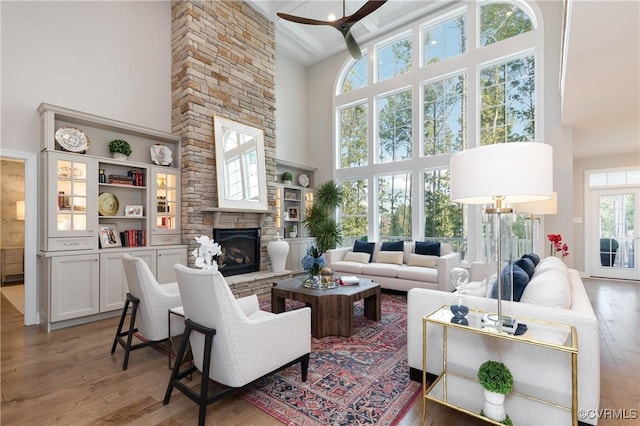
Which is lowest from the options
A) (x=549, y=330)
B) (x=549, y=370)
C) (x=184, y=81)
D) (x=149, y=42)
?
(x=549, y=370)

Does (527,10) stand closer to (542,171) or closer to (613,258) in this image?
(613,258)

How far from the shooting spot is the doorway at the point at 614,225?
623 cm

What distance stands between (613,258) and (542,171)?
23.3 feet

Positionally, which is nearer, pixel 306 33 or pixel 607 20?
pixel 607 20

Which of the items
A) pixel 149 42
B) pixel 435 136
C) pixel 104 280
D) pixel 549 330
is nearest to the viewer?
pixel 549 330

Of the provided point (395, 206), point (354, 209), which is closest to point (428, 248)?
point (395, 206)

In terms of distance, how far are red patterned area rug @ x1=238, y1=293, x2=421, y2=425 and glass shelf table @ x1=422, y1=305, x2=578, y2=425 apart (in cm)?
28

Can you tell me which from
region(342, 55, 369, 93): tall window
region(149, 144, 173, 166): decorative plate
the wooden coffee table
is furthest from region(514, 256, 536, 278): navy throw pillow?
region(342, 55, 369, 93): tall window

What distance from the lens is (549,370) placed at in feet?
5.75

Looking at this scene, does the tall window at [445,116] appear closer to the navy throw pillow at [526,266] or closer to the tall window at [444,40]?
the tall window at [444,40]

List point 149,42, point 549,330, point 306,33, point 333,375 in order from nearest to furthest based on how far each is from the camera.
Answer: point 549,330 → point 333,375 → point 149,42 → point 306,33

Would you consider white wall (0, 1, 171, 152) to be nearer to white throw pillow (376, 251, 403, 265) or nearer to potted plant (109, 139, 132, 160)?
potted plant (109, 139, 132, 160)

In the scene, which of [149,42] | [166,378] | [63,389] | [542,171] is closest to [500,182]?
[542,171]

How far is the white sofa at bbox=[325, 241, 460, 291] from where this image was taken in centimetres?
472
